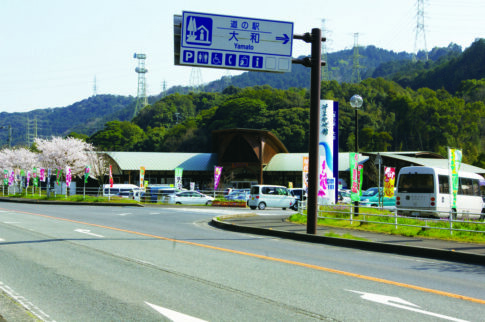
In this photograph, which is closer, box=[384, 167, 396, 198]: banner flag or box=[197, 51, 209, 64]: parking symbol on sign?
box=[197, 51, 209, 64]: parking symbol on sign

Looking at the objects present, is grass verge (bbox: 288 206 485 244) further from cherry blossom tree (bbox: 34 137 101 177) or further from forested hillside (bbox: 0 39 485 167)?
forested hillside (bbox: 0 39 485 167)

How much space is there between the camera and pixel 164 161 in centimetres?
6047

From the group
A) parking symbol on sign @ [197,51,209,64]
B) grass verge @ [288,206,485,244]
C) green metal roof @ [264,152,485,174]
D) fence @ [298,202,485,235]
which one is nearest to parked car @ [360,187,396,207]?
fence @ [298,202,485,235]

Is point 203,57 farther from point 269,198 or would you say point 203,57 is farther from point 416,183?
point 269,198

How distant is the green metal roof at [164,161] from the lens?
5838 cm

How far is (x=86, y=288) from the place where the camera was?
21.7ft

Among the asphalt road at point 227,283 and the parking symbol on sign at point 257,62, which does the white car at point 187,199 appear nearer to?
the parking symbol on sign at point 257,62

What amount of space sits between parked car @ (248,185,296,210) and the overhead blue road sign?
18694 millimetres

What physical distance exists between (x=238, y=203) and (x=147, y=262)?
2551 cm

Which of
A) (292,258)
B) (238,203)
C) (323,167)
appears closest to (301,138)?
(238,203)

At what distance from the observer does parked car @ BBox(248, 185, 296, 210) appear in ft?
104

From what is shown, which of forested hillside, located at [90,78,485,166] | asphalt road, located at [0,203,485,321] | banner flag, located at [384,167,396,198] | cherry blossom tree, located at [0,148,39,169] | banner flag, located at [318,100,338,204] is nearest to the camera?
asphalt road, located at [0,203,485,321]

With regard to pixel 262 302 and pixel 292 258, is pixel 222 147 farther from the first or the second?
pixel 262 302

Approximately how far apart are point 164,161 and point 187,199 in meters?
24.7
